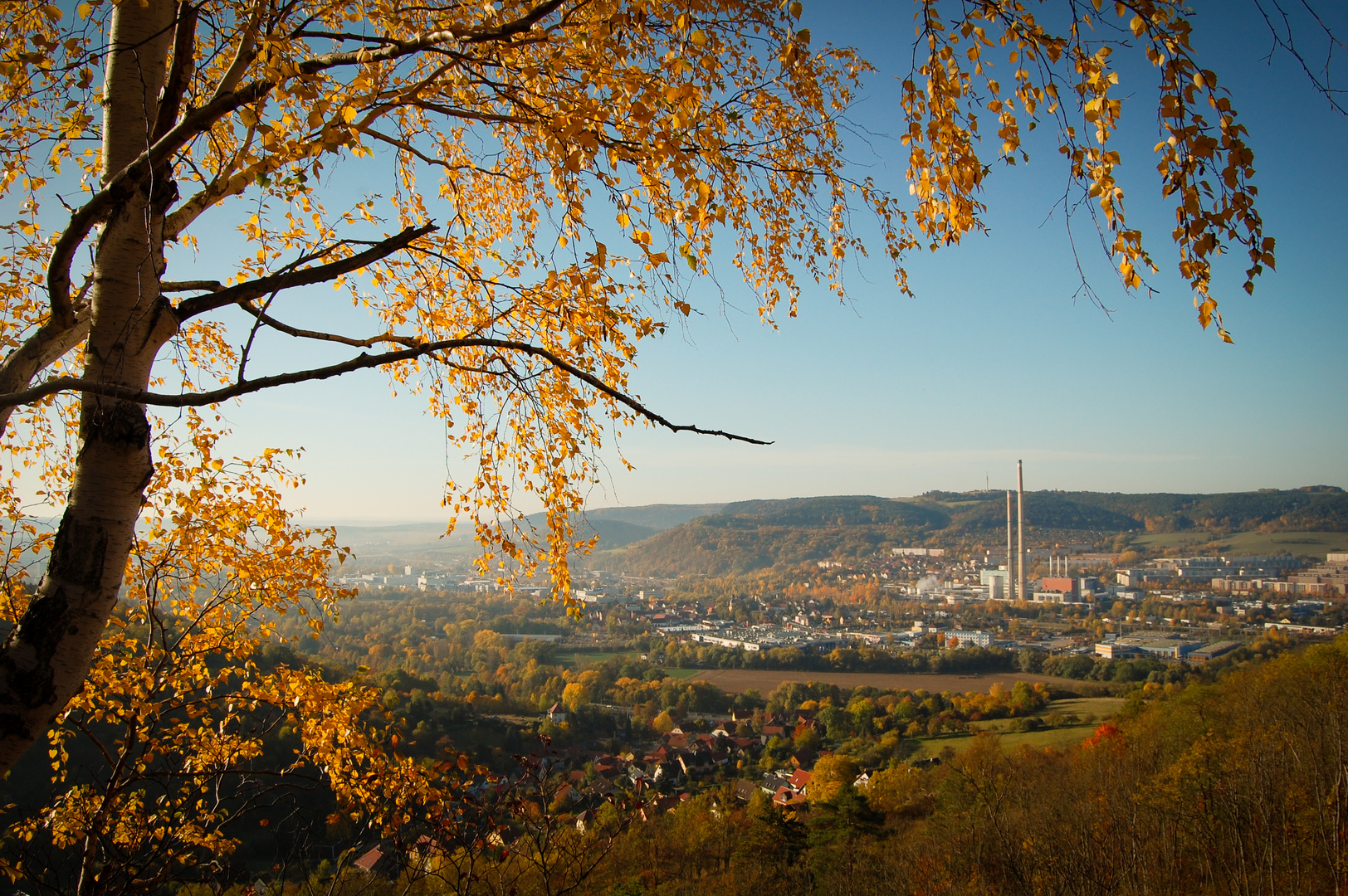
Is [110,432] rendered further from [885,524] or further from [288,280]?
[885,524]

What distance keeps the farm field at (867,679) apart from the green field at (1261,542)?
43.3 m

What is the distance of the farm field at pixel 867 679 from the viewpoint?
109ft

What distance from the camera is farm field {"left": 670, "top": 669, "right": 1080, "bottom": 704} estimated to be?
109 feet

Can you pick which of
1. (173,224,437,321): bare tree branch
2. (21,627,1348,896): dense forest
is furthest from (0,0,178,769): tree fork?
(21,627,1348,896): dense forest

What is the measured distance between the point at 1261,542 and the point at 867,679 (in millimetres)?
55281

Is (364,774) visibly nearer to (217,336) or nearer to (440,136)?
(217,336)

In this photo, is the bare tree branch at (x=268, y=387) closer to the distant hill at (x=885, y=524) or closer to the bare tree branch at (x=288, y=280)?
the bare tree branch at (x=288, y=280)

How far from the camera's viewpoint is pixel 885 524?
97.6 m

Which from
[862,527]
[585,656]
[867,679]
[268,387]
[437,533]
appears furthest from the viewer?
[862,527]

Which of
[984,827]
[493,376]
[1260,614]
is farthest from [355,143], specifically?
[1260,614]

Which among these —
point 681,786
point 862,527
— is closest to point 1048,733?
point 681,786

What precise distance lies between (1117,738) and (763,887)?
11.6 m

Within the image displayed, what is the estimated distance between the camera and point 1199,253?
4.38 ft

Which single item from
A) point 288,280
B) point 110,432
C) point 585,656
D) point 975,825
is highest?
point 288,280
